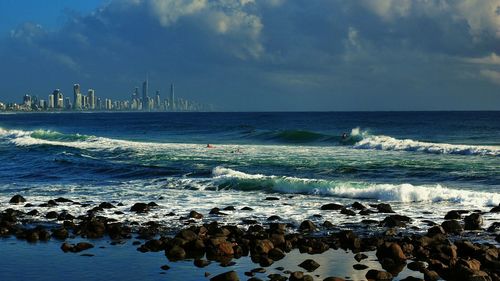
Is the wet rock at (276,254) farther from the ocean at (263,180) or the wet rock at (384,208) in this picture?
the wet rock at (384,208)

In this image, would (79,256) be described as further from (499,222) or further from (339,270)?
(499,222)

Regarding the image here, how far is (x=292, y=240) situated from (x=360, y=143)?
39918mm

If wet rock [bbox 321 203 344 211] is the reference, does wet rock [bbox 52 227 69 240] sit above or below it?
below

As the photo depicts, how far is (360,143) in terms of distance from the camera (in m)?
54.9

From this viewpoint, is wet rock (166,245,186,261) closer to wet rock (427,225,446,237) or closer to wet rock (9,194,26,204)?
wet rock (427,225,446,237)

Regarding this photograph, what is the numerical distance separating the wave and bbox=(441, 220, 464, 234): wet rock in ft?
15.9

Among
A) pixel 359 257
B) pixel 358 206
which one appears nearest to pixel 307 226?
pixel 359 257

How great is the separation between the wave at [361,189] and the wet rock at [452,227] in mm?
4851

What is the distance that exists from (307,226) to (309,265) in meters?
4.06

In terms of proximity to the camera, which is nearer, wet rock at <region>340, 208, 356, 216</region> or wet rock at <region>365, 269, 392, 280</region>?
wet rock at <region>365, 269, 392, 280</region>

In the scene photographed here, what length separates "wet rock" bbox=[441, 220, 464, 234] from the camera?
56.7ft

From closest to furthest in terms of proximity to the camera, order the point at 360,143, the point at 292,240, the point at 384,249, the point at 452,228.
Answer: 1. the point at 384,249
2. the point at 292,240
3. the point at 452,228
4. the point at 360,143

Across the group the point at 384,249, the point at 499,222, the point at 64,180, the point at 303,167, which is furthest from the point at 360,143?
the point at 384,249

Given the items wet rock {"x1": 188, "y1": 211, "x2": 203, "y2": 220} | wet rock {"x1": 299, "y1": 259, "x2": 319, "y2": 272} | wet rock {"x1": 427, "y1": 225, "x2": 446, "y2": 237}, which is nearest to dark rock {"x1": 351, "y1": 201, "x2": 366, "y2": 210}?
wet rock {"x1": 427, "y1": 225, "x2": 446, "y2": 237}
